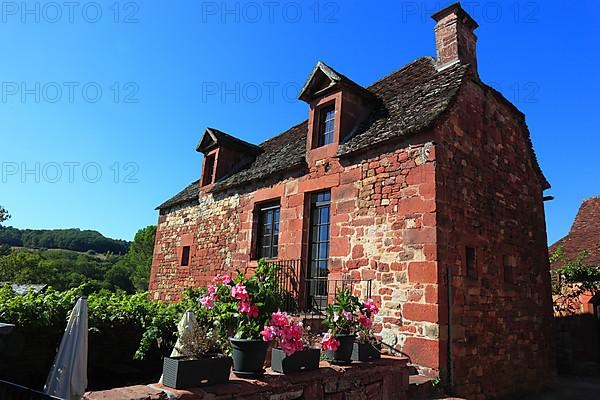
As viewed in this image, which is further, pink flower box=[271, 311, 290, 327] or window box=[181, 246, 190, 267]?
window box=[181, 246, 190, 267]

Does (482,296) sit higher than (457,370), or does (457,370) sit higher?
(482,296)

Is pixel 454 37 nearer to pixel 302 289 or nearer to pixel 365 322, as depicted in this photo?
pixel 302 289

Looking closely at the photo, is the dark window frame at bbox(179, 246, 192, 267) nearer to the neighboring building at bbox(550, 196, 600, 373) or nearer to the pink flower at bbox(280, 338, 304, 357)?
the pink flower at bbox(280, 338, 304, 357)

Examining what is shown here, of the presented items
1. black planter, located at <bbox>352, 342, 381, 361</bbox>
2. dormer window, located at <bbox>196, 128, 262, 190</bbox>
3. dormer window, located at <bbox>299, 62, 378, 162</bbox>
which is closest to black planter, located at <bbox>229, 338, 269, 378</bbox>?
black planter, located at <bbox>352, 342, 381, 361</bbox>

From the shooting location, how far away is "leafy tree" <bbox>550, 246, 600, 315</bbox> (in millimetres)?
11562

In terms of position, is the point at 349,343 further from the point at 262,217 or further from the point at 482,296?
the point at 262,217

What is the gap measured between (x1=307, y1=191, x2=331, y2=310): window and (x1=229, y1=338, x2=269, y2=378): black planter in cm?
454

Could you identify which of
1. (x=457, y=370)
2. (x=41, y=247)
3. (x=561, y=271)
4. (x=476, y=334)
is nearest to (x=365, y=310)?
(x=457, y=370)

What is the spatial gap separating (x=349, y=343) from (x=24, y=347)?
5.42 metres

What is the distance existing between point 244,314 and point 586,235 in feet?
48.8

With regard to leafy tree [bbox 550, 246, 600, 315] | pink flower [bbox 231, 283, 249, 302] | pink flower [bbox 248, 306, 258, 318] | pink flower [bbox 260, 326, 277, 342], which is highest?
leafy tree [bbox 550, 246, 600, 315]

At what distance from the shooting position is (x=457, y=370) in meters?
6.39

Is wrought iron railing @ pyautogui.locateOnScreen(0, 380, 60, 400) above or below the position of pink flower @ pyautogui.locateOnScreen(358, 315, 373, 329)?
below

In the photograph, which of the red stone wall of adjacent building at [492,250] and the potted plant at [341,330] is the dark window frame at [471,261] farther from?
the potted plant at [341,330]
